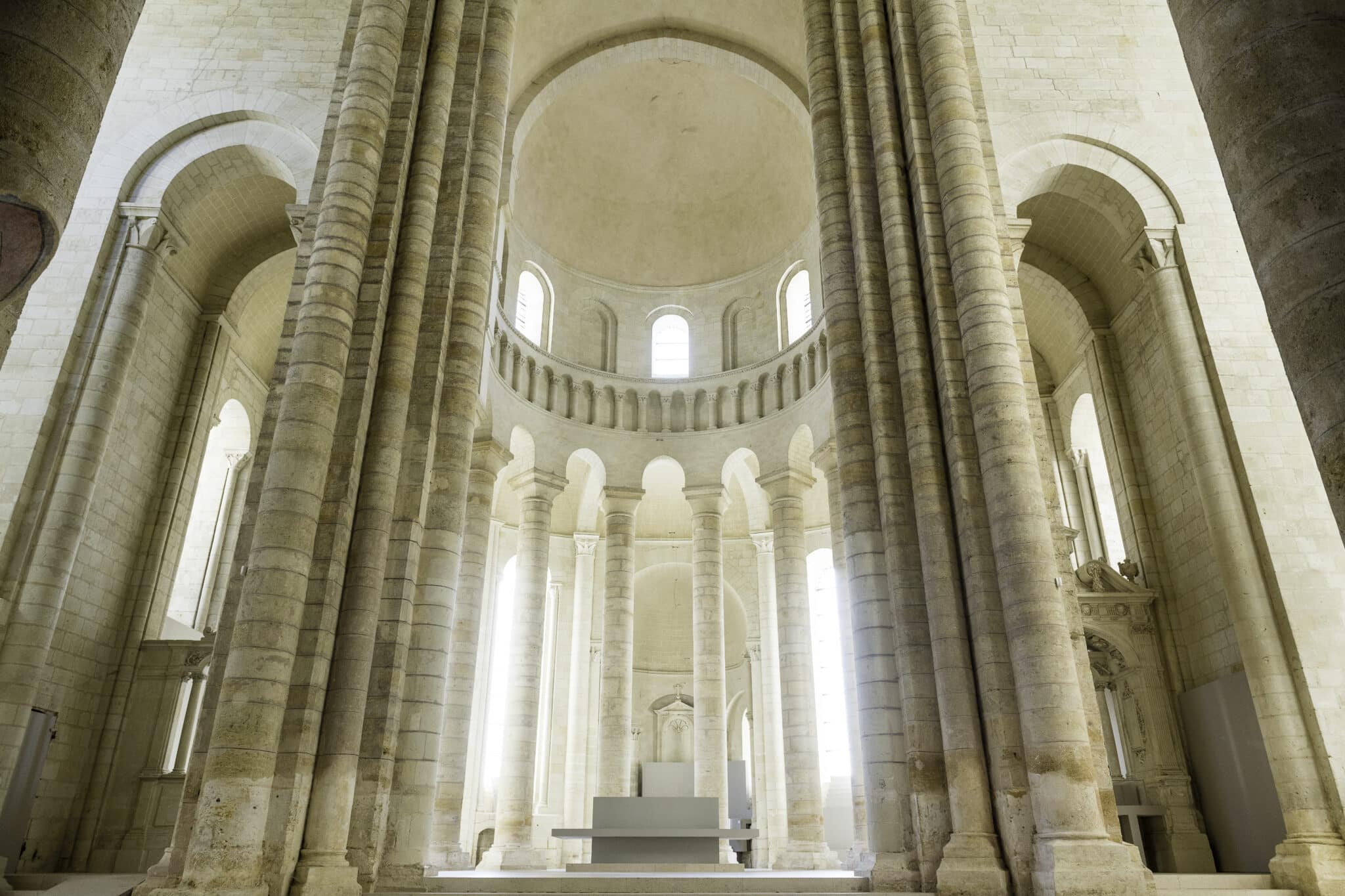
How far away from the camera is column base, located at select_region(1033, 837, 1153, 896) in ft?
24.1

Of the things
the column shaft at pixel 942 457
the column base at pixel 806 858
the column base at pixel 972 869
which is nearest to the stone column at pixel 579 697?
the column base at pixel 806 858

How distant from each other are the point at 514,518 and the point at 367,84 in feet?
56.9

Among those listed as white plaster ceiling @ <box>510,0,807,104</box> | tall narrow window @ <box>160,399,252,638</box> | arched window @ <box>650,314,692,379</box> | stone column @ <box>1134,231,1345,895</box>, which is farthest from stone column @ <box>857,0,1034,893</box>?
tall narrow window @ <box>160,399,252,638</box>

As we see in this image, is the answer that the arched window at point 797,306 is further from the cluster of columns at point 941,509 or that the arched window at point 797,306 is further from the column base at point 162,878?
the column base at point 162,878

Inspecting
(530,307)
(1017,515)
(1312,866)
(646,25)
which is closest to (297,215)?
(1017,515)

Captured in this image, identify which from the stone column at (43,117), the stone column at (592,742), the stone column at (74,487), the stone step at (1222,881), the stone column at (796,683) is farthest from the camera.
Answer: the stone column at (592,742)

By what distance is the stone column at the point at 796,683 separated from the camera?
1791 centimetres

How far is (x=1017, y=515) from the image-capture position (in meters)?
8.73

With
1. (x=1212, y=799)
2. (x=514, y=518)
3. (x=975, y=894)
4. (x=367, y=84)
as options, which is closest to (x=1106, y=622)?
(x=1212, y=799)

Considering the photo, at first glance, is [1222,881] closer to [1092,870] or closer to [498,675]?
[1092,870]

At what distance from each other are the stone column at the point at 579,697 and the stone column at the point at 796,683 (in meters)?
5.26

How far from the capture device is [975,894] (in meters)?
7.84

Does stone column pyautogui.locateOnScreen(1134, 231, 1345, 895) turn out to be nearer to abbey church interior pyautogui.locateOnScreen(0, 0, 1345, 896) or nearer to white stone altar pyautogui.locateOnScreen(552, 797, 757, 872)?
abbey church interior pyautogui.locateOnScreen(0, 0, 1345, 896)

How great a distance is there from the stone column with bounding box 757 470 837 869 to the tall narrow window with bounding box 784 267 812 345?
380cm
